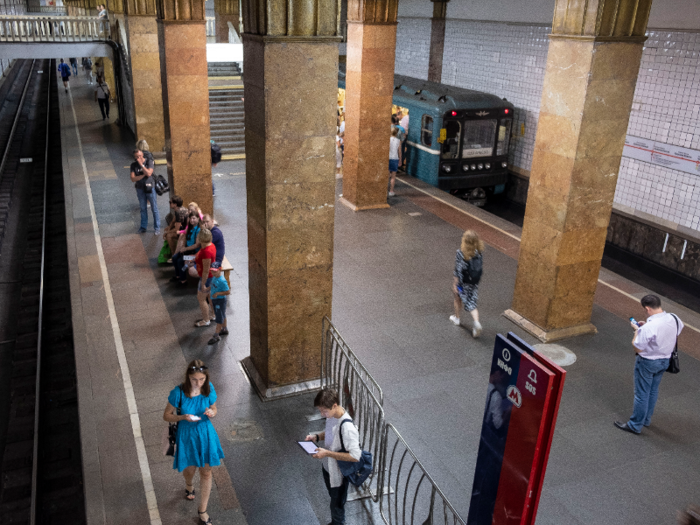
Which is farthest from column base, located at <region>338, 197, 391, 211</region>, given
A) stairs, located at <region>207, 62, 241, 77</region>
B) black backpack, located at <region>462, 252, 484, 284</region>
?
stairs, located at <region>207, 62, 241, 77</region>

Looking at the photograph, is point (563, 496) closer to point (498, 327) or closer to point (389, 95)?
point (498, 327)

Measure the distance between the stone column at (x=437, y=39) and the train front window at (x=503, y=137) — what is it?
5847 mm

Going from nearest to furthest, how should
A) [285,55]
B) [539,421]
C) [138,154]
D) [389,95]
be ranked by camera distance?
[539,421]
[285,55]
[138,154]
[389,95]

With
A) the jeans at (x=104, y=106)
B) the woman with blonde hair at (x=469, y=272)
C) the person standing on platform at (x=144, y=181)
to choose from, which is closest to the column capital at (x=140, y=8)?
the jeans at (x=104, y=106)

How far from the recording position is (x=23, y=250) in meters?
14.9

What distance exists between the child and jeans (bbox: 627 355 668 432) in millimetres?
4928

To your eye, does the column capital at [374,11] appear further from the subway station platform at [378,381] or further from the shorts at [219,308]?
the shorts at [219,308]

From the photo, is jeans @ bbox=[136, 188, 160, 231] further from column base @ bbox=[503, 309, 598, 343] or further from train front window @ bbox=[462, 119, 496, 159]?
train front window @ bbox=[462, 119, 496, 159]

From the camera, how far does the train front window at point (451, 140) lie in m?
16.0

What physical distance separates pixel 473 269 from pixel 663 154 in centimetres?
704

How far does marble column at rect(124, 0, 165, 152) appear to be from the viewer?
59.4 feet

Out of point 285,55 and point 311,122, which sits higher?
point 285,55

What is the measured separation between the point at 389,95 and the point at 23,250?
30.5 feet

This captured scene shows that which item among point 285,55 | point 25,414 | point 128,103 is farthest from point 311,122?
point 128,103
